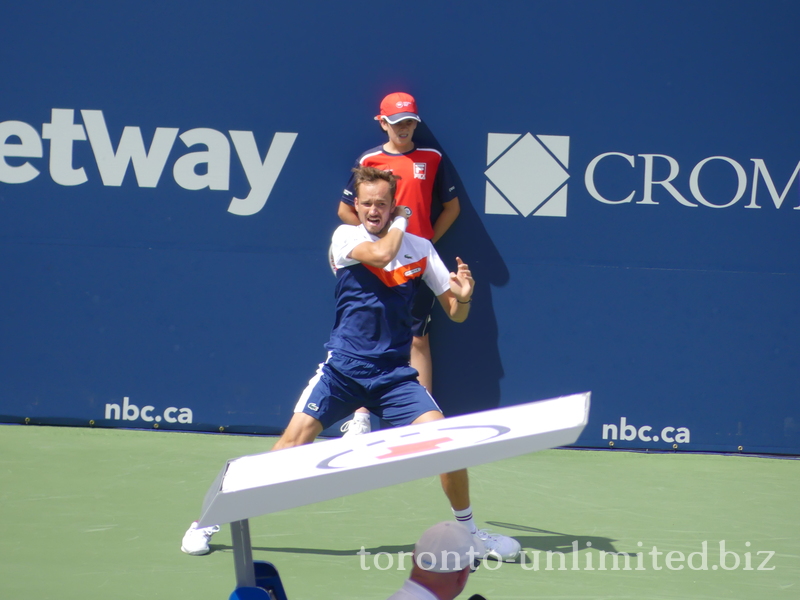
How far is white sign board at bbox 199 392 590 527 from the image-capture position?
170 centimetres

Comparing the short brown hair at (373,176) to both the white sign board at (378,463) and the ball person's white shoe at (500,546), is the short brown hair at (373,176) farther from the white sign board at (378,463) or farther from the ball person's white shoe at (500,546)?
the white sign board at (378,463)

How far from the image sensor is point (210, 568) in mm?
4027

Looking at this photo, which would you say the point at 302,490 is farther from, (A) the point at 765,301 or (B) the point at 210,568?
(A) the point at 765,301

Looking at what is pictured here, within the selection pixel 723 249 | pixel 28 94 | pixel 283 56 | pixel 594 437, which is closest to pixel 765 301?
pixel 723 249

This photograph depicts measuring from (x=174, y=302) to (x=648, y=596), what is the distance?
377 cm

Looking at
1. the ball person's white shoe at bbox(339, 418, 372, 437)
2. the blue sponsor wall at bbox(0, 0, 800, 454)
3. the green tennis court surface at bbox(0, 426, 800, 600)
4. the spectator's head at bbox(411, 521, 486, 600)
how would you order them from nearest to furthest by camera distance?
the spectator's head at bbox(411, 521, 486, 600) < the green tennis court surface at bbox(0, 426, 800, 600) < the ball person's white shoe at bbox(339, 418, 372, 437) < the blue sponsor wall at bbox(0, 0, 800, 454)

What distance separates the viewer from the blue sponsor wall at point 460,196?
619 centimetres

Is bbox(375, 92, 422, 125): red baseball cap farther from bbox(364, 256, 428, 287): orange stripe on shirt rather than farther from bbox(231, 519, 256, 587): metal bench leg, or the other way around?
bbox(231, 519, 256, 587): metal bench leg

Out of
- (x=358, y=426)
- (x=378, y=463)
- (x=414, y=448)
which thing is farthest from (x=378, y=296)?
(x=378, y=463)

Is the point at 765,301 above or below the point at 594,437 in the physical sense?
above

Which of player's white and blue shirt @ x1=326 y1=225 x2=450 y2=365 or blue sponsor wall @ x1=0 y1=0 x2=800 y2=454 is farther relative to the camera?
blue sponsor wall @ x1=0 y1=0 x2=800 y2=454

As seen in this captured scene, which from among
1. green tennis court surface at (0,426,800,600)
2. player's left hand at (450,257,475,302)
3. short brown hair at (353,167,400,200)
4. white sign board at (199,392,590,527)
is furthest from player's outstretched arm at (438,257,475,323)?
white sign board at (199,392,590,527)

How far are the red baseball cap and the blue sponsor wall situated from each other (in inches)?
11.2

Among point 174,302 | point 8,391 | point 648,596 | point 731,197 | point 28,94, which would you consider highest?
point 28,94
